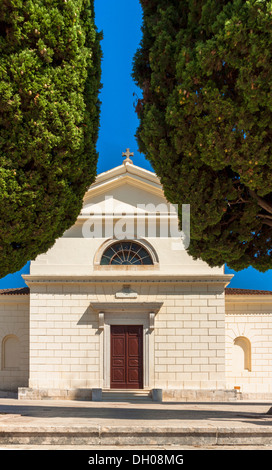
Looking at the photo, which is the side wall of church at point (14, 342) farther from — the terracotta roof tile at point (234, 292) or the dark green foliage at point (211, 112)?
the dark green foliage at point (211, 112)

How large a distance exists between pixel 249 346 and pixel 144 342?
4.42 meters

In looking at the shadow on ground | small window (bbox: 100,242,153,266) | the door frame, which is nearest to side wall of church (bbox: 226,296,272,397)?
the door frame

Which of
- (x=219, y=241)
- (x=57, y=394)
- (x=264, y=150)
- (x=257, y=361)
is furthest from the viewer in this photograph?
(x=257, y=361)

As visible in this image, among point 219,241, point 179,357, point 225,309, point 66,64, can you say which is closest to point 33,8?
point 66,64

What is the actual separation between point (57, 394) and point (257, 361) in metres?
7.56

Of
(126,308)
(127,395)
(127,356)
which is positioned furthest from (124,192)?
(127,395)

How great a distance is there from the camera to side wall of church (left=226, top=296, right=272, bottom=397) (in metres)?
20.6

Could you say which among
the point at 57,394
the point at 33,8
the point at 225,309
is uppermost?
the point at 33,8

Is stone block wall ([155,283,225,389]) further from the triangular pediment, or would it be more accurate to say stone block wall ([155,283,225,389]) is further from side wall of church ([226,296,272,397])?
the triangular pediment

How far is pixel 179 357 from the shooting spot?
19.0 meters

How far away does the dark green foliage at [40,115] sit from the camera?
9352 millimetres

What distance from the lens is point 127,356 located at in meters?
19.3

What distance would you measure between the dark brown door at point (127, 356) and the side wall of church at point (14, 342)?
3.70 meters

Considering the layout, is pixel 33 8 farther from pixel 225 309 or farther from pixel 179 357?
pixel 225 309
